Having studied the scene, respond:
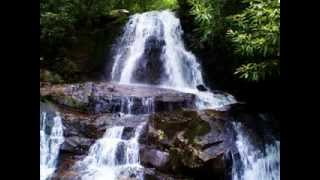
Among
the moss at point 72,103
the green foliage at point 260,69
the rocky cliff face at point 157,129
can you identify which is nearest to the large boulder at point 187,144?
the rocky cliff face at point 157,129

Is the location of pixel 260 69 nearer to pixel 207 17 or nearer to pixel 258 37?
pixel 258 37

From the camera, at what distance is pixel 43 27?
10.9 ft

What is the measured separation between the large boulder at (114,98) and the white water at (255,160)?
0.56m

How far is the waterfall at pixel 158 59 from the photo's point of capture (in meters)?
4.00

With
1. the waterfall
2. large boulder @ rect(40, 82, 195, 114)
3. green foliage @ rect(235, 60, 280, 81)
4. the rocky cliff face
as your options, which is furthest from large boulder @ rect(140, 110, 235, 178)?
green foliage @ rect(235, 60, 280, 81)

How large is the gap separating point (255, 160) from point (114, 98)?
133 centimetres

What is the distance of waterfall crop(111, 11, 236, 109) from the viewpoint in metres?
4.00

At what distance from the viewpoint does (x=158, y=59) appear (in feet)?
13.9

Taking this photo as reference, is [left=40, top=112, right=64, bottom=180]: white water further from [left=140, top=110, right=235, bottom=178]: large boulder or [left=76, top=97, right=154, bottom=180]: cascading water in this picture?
[left=140, top=110, right=235, bottom=178]: large boulder

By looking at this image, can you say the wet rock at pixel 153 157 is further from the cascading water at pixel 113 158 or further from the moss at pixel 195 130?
the moss at pixel 195 130

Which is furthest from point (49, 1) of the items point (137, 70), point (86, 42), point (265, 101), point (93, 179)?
point (265, 101)

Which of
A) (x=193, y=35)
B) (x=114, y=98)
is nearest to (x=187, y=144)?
(x=114, y=98)
